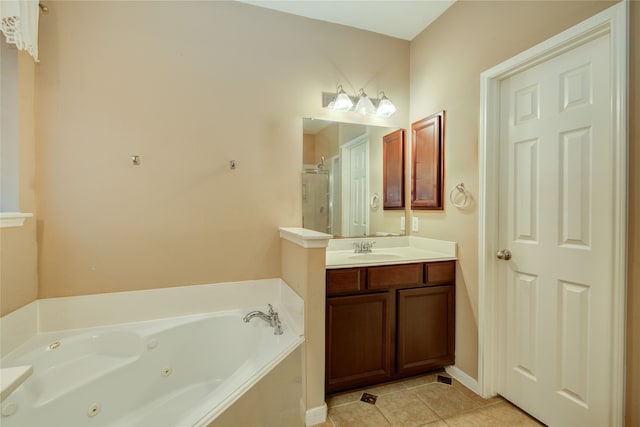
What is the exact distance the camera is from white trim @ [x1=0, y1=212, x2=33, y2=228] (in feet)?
4.70

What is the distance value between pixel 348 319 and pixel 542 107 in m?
1.69

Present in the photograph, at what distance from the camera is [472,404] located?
1.78 meters

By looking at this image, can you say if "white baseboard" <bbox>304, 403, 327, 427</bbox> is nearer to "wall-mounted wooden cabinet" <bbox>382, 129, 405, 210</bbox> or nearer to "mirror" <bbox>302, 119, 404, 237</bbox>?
"mirror" <bbox>302, 119, 404, 237</bbox>

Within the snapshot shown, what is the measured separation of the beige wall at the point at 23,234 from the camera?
147cm

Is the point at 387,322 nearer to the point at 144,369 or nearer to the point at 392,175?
the point at 392,175

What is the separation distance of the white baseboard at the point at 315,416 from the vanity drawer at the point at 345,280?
652mm

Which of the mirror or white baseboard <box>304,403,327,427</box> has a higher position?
the mirror

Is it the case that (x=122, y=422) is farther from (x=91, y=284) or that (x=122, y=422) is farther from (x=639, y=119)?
(x=639, y=119)

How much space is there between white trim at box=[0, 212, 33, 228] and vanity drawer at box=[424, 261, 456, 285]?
2427 millimetres

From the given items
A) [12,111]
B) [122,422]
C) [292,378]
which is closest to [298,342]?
[292,378]

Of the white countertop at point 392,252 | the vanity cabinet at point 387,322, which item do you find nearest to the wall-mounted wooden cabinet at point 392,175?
the white countertop at point 392,252

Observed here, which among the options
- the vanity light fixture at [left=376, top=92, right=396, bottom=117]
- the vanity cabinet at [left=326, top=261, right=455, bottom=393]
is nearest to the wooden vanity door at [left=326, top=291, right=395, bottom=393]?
the vanity cabinet at [left=326, top=261, right=455, bottom=393]

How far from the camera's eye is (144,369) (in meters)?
1.62

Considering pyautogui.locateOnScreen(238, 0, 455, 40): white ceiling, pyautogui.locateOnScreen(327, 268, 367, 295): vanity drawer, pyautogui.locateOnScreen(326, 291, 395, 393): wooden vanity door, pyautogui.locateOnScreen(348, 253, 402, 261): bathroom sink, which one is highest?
pyautogui.locateOnScreen(238, 0, 455, 40): white ceiling
